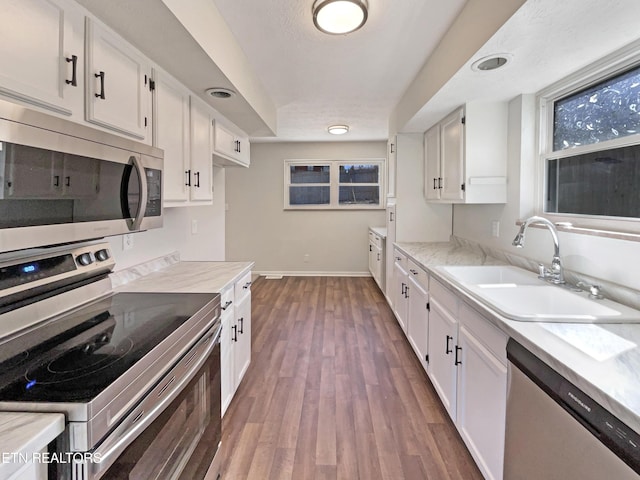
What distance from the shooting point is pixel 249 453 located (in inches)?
73.5

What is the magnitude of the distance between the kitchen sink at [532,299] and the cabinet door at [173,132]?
5.68 ft

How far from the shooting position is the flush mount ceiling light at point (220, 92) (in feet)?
7.58

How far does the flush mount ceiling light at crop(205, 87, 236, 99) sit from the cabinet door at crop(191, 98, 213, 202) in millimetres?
120

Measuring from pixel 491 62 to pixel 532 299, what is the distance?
133 cm

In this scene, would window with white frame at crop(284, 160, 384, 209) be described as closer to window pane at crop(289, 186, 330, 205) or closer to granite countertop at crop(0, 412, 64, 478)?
window pane at crop(289, 186, 330, 205)

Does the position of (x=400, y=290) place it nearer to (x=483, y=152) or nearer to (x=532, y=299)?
(x=483, y=152)

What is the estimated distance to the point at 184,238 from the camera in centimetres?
284

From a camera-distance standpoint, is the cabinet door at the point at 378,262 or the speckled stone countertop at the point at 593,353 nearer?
the speckled stone countertop at the point at 593,353

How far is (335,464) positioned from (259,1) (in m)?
2.52

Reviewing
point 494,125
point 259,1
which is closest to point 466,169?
point 494,125

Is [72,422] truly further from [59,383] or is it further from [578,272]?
[578,272]

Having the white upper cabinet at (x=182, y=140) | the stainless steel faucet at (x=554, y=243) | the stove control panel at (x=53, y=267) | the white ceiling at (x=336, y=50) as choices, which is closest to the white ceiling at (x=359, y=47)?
the white ceiling at (x=336, y=50)

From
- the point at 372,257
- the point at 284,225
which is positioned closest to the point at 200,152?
the point at 372,257

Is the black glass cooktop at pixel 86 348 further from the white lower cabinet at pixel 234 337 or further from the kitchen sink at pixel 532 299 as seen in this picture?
the kitchen sink at pixel 532 299
